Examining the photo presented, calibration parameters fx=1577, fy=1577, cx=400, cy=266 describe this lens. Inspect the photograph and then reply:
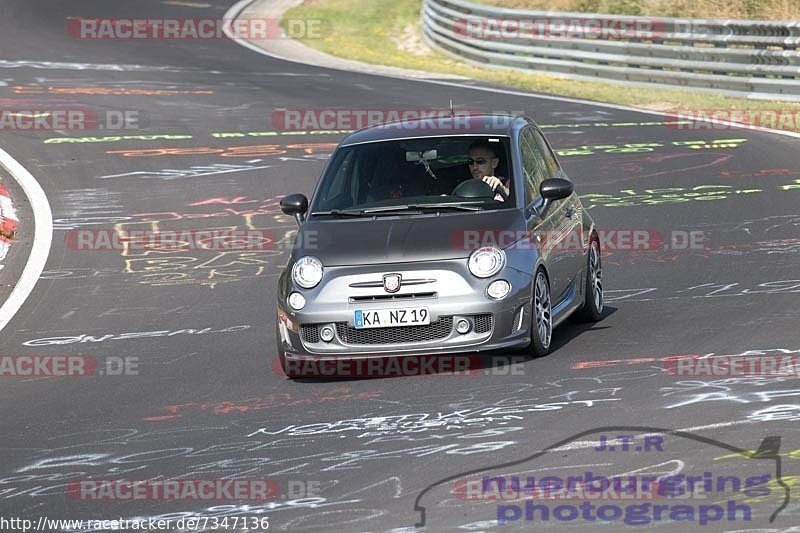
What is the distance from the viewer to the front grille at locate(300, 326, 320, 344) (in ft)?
33.7

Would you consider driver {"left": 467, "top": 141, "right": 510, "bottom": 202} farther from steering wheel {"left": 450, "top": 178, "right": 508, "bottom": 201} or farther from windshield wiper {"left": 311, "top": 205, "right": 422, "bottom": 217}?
windshield wiper {"left": 311, "top": 205, "right": 422, "bottom": 217}

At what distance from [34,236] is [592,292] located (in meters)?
7.19

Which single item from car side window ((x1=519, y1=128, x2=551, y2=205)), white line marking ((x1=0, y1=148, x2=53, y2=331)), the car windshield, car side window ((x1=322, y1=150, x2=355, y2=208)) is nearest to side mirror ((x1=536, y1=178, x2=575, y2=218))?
car side window ((x1=519, y1=128, x2=551, y2=205))

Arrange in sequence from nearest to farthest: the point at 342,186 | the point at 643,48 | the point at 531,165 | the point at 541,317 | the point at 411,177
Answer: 1. the point at 541,317
2. the point at 411,177
3. the point at 342,186
4. the point at 531,165
5. the point at 643,48

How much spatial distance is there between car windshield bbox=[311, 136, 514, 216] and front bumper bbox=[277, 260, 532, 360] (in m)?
0.91

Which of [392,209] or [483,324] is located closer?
[483,324]

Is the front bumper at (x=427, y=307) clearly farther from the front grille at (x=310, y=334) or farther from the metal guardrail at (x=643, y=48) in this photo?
the metal guardrail at (x=643, y=48)

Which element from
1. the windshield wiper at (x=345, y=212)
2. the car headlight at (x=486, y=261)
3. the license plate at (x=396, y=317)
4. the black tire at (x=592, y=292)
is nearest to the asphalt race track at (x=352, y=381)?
the black tire at (x=592, y=292)

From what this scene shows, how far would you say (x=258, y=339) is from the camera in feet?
38.5

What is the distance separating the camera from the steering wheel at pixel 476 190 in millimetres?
11039

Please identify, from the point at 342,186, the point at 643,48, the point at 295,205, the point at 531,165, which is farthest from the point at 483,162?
the point at 643,48

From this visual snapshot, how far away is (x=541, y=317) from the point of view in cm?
1051

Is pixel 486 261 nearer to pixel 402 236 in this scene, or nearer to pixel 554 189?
pixel 402 236

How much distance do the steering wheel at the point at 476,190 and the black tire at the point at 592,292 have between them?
120 cm
